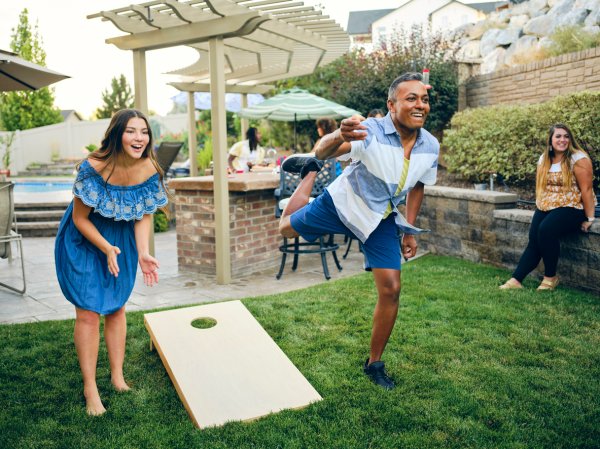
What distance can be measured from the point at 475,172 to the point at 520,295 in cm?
316

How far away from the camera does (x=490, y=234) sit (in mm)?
6348

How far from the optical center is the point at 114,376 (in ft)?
11.0

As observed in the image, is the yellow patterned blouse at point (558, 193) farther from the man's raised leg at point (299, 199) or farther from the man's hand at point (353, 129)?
the man's hand at point (353, 129)

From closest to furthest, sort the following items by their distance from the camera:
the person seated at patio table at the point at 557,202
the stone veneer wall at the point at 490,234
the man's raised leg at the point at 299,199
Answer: the man's raised leg at the point at 299,199 < the person seated at patio table at the point at 557,202 < the stone veneer wall at the point at 490,234

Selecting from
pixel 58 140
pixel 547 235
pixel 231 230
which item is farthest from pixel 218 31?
pixel 58 140

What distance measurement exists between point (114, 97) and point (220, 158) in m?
34.9

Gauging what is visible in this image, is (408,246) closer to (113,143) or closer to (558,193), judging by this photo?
(113,143)

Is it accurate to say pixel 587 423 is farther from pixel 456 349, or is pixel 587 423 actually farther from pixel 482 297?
pixel 482 297

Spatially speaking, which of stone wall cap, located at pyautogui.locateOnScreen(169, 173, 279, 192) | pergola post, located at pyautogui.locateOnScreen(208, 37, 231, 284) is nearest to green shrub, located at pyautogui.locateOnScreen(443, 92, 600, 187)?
stone wall cap, located at pyautogui.locateOnScreen(169, 173, 279, 192)

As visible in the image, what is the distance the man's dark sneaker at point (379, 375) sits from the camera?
11.0ft

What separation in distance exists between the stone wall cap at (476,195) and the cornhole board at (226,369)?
A: 3.54 metres

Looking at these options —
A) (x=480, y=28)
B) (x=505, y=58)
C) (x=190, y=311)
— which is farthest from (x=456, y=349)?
(x=480, y=28)

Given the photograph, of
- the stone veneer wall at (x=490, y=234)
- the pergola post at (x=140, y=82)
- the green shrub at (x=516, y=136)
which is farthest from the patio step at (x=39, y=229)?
the green shrub at (x=516, y=136)

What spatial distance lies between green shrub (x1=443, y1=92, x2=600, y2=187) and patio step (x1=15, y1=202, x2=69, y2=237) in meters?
6.95
